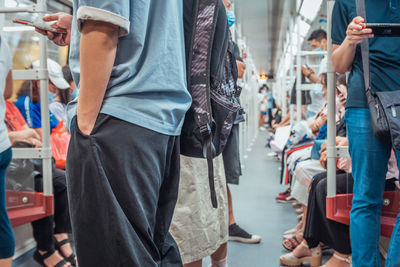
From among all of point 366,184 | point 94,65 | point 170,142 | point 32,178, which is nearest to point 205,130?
point 170,142

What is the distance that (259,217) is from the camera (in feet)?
11.4

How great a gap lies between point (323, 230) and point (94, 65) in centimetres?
181

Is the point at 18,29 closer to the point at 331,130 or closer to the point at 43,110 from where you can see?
the point at 43,110

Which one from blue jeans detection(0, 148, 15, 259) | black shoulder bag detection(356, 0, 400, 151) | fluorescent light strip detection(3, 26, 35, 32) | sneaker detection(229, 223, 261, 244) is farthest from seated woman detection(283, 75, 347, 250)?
fluorescent light strip detection(3, 26, 35, 32)

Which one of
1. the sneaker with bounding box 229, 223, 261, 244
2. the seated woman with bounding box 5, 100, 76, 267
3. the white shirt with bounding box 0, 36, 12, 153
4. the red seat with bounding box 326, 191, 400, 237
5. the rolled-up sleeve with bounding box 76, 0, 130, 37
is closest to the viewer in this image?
the rolled-up sleeve with bounding box 76, 0, 130, 37

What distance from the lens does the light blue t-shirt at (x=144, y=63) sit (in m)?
0.83

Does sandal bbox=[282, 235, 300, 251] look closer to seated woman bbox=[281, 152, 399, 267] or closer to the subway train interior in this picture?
the subway train interior

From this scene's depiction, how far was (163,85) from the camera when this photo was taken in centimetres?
A: 93

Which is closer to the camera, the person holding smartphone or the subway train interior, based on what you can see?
the subway train interior

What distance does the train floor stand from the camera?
250 cm

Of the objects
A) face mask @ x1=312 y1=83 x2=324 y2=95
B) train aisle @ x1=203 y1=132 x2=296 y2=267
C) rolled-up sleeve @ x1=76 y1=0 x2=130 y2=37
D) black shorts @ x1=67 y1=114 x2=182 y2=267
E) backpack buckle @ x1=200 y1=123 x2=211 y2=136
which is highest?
face mask @ x1=312 y1=83 x2=324 y2=95

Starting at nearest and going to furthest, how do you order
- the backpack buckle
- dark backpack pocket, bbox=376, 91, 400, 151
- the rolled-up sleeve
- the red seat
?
the rolled-up sleeve → the backpack buckle → dark backpack pocket, bbox=376, 91, 400, 151 → the red seat

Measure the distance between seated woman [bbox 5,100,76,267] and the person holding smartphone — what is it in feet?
5.45

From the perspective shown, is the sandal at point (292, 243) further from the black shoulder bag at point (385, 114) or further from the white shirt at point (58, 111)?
the white shirt at point (58, 111)
